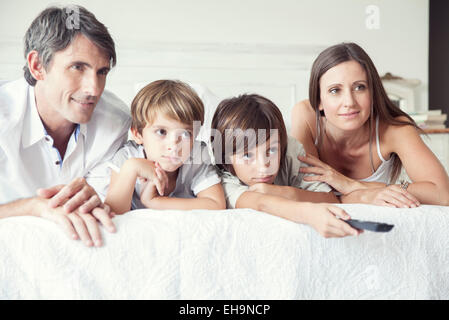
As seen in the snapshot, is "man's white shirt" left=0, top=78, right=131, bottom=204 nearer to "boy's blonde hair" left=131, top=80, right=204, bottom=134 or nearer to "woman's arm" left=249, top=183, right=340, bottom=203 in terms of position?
"boy's blonde hair" left=131, top=80, right=204, bottom=134

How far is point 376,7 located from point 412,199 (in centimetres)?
233

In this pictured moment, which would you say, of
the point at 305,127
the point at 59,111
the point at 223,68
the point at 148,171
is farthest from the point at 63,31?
the point at 223,68

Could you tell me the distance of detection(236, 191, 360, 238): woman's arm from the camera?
27.4 inches

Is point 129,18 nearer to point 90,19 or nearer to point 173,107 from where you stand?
point 90,19

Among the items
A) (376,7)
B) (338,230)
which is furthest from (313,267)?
(376,7)

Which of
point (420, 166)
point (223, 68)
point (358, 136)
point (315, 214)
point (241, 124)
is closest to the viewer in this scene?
point (315, 214)

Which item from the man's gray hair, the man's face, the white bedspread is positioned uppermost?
the man's gray hair

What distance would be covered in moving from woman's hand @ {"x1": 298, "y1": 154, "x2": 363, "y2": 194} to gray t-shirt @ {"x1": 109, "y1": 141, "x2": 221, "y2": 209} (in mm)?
250

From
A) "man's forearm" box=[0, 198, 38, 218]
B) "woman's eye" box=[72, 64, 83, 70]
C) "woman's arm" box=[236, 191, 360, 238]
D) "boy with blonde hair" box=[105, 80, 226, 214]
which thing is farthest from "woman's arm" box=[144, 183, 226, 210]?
"woman's eye" box=[72, 64, 83, 70]

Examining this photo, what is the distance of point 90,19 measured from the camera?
3.48 ft

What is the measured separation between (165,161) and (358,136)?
0.67 metres

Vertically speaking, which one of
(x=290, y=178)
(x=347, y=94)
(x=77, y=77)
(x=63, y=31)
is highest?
(x=63, y=31)

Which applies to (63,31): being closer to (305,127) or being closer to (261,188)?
(261,188)

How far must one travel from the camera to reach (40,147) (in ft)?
3.73
